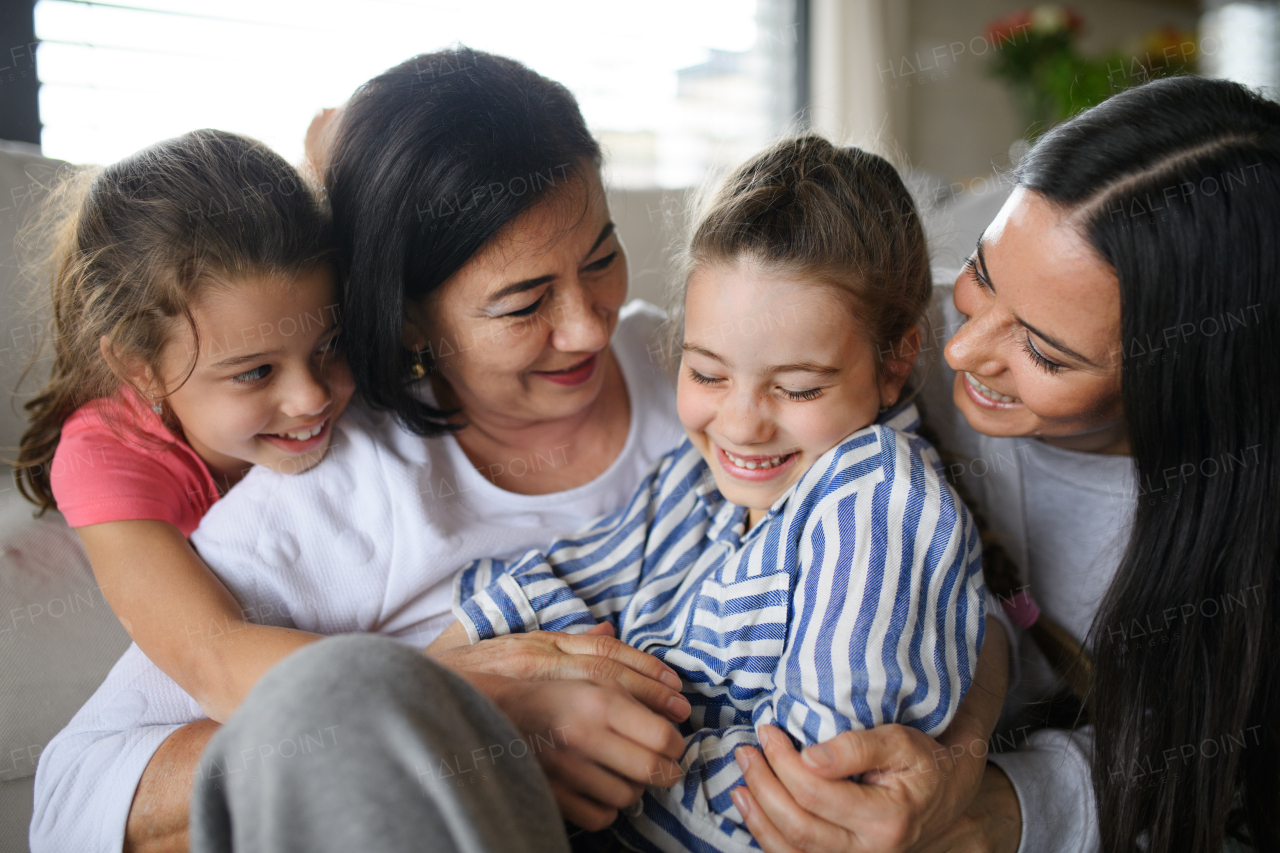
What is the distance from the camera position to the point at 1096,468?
117cm

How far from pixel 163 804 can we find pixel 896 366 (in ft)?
3.18

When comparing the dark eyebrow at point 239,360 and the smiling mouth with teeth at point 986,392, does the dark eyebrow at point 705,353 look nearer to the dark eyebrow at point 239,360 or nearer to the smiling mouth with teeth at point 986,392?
the smiling mouth with teeth at point 986,392

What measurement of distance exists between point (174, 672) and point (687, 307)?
0.73 meters

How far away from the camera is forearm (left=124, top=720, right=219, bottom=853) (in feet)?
3.04

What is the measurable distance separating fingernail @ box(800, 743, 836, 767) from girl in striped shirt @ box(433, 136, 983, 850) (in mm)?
22

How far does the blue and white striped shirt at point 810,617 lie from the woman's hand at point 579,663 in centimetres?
5

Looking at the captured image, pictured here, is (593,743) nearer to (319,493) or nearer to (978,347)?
(319,493)

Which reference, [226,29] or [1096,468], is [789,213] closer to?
[1096,468]

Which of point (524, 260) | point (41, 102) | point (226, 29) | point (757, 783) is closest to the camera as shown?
point (757, 783)

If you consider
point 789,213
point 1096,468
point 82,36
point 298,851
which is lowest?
point 298,851

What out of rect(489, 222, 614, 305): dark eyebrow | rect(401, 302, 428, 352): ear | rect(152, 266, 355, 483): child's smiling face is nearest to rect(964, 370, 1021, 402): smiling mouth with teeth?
rect(489, 222, 614, 305): dark eyebrow

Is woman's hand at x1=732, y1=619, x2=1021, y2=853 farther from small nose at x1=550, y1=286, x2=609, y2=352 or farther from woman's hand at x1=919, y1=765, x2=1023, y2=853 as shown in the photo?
small nose at x1=550, y1=286, x2=609, y2=352

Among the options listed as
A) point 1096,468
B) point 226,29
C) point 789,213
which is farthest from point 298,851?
point 226,29

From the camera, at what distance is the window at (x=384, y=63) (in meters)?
2.07
